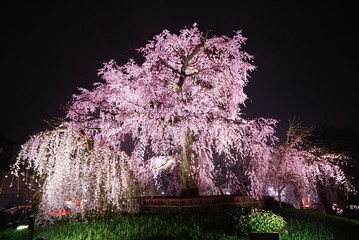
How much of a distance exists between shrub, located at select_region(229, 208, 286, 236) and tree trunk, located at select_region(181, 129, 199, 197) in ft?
12.7

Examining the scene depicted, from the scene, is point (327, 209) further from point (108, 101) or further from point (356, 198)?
point (108, 101)

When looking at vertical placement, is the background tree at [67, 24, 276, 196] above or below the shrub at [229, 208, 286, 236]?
above

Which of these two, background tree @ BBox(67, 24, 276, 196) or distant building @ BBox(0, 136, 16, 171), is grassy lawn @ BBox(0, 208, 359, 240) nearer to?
background tree @ BBox(67, 24, 276, 196)

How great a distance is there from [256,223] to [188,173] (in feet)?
15.9

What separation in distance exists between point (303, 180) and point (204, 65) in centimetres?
949

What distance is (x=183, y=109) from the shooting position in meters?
12.1

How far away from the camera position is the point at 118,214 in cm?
1049

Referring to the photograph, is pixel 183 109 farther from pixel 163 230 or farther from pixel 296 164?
pixel 296 164

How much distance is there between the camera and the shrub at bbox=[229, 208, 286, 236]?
8.29 meters

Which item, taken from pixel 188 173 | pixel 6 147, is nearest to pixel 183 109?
pixel 188 173

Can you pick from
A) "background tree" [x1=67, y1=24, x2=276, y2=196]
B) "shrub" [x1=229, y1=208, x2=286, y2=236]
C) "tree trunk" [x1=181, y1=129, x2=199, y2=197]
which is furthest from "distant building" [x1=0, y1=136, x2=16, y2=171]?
"shrub" [x1=229, y1=208, x2=286, y2=236]

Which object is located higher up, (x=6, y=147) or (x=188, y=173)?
(x=6, y=147)

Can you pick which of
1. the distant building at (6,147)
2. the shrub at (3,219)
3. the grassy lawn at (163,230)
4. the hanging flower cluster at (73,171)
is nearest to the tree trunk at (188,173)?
the grassy lawn at (163,230)

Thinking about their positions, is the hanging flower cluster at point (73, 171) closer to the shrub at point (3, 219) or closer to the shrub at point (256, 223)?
the shrub at point (256, 223)
